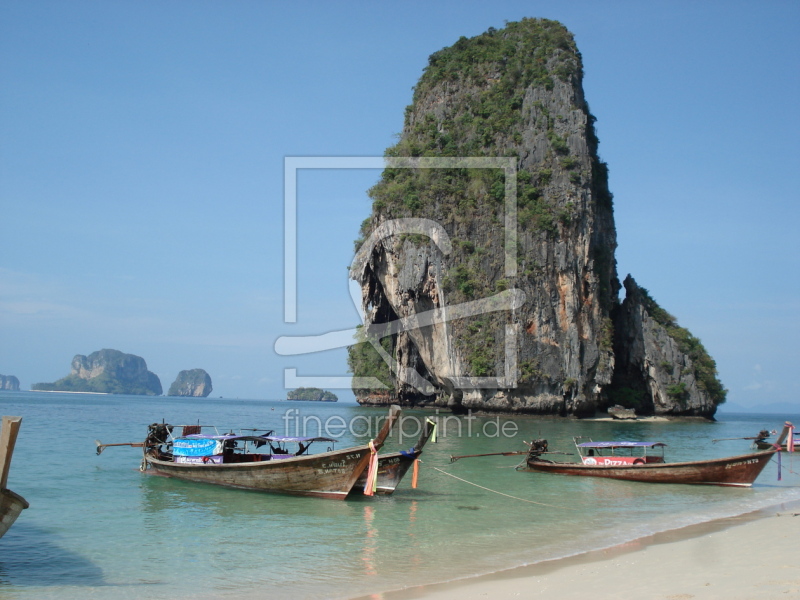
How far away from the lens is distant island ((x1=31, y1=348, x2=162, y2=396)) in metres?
164

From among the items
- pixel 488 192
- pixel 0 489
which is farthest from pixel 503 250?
pixel 0 489

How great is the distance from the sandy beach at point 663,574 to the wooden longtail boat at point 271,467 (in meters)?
4.72

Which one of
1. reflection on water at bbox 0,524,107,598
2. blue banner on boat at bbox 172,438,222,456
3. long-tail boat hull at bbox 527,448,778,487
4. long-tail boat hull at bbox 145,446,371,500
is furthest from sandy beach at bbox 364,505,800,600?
blue banner on boat at bbox 172,438,222,456

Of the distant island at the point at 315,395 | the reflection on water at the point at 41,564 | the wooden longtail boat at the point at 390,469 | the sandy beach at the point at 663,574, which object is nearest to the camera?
the sandy beach at the point at 663,574

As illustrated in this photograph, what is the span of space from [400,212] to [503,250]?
8493 mm

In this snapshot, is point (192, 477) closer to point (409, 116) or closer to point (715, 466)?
point (715, 466)

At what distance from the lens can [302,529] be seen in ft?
36.8

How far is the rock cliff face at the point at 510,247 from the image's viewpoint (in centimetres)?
4506

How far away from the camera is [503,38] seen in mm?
57406

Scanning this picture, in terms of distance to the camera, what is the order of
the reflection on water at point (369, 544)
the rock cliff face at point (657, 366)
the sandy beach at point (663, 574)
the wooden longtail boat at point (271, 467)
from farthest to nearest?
the rock cliff face at point (657, 366)
the wooden longtail boat at point (271, 467)
the reflection on water at point (369, 544)
the sandy beach at point (663, 574)

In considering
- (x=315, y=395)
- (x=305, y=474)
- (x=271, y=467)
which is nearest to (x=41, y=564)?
(x=271, y=467)

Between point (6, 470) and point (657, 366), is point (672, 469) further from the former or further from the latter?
point (657, 366)

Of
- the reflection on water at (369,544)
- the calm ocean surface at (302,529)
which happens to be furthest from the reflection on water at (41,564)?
the reflection on water at (369,544)

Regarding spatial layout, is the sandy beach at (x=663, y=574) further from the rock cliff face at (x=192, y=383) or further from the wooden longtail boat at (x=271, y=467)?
the rock cliff face at (x=192, y=383)
